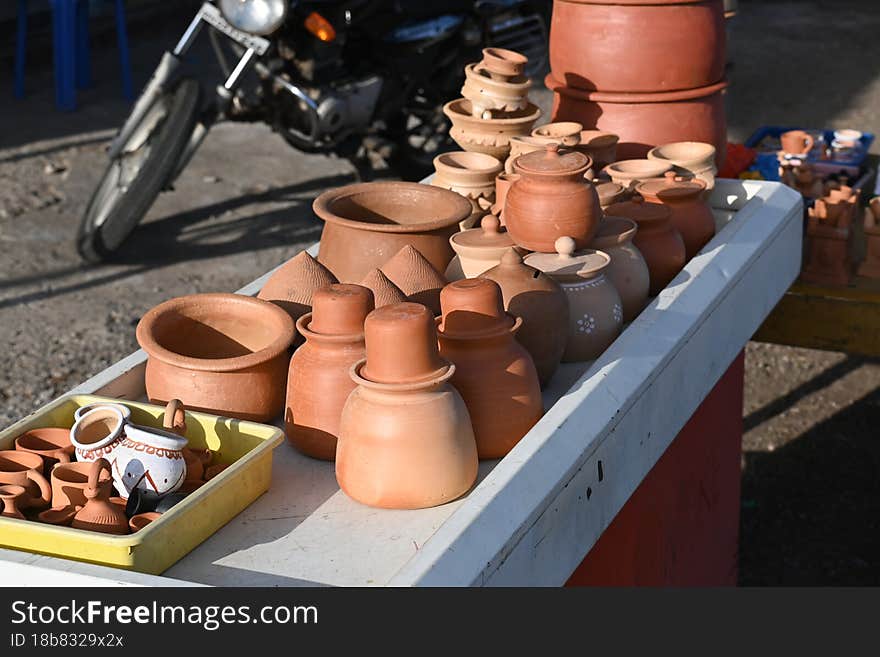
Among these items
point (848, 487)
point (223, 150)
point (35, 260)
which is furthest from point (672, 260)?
point (223, 150)

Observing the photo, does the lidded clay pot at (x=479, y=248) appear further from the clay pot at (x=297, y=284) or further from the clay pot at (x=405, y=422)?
the clay pot at (x=405, y=422)

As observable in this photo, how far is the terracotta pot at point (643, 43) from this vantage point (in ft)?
8.33

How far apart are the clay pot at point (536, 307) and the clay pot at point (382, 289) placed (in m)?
0.13

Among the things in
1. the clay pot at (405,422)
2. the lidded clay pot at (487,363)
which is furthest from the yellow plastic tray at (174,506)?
the lidded clay pot at (487,363)

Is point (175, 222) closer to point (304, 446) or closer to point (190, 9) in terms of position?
point (304, 446)

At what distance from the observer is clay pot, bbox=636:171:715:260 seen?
7.66ft

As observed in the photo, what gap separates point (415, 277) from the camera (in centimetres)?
Result: 189

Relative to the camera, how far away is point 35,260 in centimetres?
490

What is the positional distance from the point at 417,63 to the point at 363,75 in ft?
1.00

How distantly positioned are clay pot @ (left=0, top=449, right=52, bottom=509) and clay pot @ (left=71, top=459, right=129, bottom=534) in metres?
0.07

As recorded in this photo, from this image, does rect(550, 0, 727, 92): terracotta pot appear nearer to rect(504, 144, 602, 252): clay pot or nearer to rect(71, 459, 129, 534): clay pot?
rect(504, 144, 602, 252): clay pot

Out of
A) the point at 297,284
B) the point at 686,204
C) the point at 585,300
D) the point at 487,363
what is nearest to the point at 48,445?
the point at 297,284

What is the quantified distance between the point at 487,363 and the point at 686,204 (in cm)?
89

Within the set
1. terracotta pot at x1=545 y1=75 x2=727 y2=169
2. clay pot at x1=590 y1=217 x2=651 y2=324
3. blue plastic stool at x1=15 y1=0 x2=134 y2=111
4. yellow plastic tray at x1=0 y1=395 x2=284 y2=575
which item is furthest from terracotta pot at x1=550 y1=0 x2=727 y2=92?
blue plastic stool at x1=15 y1=0 x2=134 y2=111
